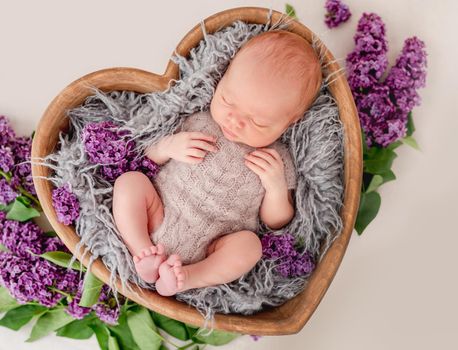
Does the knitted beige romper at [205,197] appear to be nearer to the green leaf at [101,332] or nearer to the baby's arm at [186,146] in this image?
the baby's arm at [186,146]

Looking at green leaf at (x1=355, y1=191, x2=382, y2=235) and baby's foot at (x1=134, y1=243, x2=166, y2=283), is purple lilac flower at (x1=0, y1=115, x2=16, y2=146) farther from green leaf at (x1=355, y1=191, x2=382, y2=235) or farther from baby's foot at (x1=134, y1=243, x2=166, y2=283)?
green leaf at (x1=355, y1=191, x2=382, y2=235)

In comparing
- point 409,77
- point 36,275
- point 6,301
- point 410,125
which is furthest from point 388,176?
point 6,301

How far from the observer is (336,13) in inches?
58.1

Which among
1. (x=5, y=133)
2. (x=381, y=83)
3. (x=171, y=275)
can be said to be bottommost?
(x=171, y=275)

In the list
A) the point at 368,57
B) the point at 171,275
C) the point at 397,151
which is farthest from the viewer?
the point at 397,151

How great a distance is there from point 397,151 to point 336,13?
1.37 feet

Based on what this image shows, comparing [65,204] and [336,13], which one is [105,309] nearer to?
[65,204]

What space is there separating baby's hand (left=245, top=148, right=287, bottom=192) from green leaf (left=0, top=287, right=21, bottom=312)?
2.21 feet

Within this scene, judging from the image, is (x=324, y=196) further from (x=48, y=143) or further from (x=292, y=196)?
(x=48, y=143)

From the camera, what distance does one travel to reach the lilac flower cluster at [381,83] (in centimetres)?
Answer: 137

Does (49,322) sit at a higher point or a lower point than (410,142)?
lower

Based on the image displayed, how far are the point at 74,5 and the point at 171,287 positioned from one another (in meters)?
0.82

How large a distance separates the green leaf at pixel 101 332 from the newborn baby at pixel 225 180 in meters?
0.29

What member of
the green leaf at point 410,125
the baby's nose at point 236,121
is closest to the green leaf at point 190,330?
the baby's nose at point 236,121
